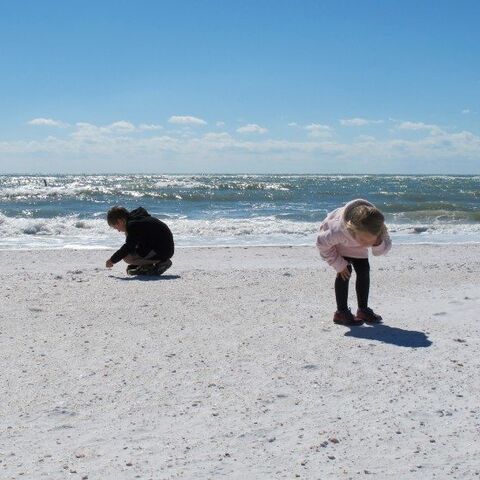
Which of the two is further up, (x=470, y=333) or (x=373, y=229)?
(x=373, y=229)

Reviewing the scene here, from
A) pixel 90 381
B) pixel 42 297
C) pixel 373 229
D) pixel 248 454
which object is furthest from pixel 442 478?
pixel 42 297

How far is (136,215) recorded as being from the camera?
858cm

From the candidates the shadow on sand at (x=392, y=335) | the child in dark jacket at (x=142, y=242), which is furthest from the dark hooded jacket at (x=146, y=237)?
the shadow on sand at (x=392, y=335)

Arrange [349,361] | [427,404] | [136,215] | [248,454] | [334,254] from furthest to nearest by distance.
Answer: [136,215], [334,254], [349,361], [427,404], [248,454]

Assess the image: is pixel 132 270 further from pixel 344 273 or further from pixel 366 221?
pixel 366 221

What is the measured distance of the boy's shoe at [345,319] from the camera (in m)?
5.45

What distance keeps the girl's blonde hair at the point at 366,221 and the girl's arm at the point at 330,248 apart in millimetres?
250

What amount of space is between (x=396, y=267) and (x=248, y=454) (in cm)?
642

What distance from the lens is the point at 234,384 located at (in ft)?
13.1

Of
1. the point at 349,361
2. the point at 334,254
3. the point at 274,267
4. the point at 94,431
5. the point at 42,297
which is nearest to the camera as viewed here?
the point at 94,431

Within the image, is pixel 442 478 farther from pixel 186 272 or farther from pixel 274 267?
pixel 274 267

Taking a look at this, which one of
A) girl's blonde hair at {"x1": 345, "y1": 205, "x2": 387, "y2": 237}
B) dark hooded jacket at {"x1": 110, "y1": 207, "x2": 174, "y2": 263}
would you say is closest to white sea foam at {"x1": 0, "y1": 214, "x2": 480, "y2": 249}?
dark hooded jacket at {"x1": 110, "y1": 207, "x2": 174, "y2": 263}

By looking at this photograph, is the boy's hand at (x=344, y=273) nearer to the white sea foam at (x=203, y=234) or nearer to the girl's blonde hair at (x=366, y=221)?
the girl's blonde hair at (x=366, y=221)

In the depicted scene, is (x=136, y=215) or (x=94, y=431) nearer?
(x=94, y=431)
